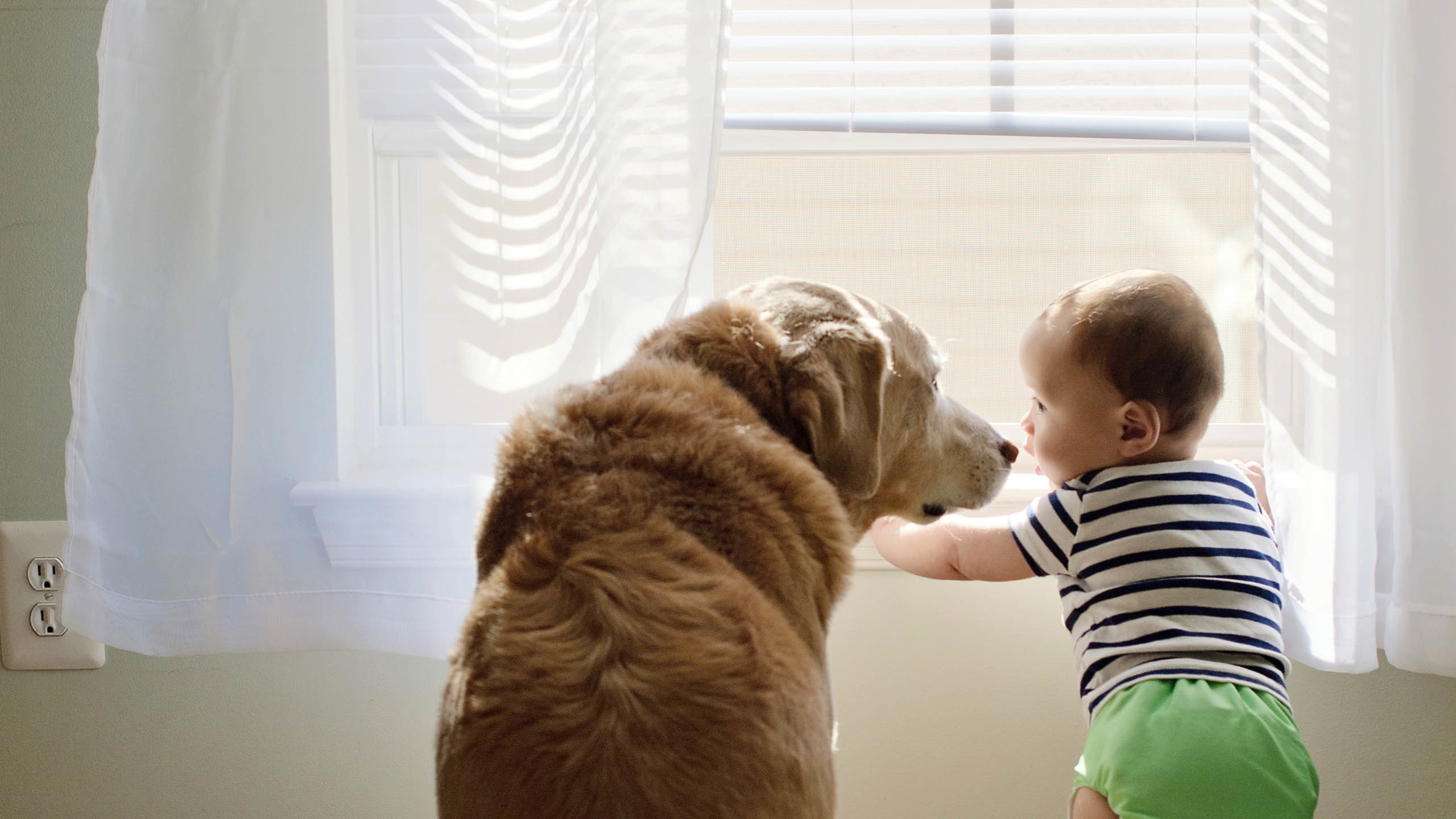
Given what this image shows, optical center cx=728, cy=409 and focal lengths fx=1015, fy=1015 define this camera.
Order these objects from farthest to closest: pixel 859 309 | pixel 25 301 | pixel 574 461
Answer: pixel 25 301, pixel 859 309, pixel 574 461

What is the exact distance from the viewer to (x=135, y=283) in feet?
4.52

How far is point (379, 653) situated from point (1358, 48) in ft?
5.41

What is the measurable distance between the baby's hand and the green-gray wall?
0.33 meters

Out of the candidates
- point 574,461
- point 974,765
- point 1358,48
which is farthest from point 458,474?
point 1358,48

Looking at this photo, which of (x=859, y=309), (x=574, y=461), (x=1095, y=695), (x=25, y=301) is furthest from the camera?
(x=25, y=301)

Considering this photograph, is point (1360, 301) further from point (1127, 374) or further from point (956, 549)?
point (956, 549)

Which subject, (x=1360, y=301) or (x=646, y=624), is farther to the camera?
(x=1360, y=301)

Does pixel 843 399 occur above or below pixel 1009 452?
above

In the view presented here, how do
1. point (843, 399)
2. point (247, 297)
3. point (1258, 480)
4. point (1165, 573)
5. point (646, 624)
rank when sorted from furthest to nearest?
point (1258, 480)
point (247, 297)
point (1165, 573)
point (843, 399)
point (646, 624)

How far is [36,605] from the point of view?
1604 mm

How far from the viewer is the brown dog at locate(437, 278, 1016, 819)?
0.75 metres

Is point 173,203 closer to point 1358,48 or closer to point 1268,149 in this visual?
point 1268,149

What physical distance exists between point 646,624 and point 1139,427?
82 centimetres

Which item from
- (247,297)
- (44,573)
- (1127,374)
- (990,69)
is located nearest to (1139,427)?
(1127,374)
